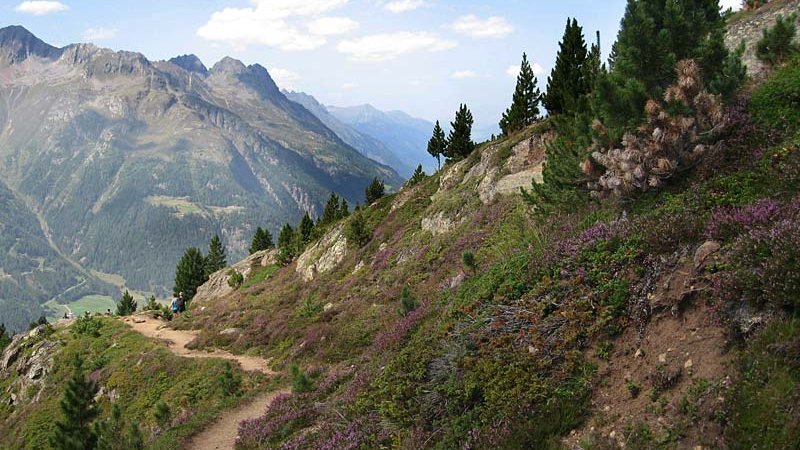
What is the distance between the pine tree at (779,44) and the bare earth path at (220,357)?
66.3 feet

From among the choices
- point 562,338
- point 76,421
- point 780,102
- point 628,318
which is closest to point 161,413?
point 76,421

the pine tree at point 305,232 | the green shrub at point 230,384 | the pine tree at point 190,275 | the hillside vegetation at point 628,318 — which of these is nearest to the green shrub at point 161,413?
the green shrub at point 230,384

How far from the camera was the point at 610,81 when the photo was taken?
13164 millimetres

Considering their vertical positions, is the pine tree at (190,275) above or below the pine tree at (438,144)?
below

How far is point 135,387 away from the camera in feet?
90.6

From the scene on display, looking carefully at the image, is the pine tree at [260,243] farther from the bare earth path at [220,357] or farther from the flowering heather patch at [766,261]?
the flowering heather patch at [766,261]

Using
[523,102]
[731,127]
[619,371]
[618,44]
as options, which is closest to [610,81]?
[618,44]

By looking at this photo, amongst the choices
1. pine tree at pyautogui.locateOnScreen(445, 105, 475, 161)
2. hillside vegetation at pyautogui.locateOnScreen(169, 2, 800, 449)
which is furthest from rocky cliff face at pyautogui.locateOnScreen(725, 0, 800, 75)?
pine tree at pyautogui.locateOnScreen(445, 105, 475, 161)

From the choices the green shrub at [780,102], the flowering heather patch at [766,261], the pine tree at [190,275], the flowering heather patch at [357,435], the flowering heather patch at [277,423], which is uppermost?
the green shrub at [780,102]

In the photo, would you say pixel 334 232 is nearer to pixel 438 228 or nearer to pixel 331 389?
pixel 438 228

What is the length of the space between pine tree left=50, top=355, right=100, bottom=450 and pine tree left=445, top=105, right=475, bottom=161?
36.3 metres

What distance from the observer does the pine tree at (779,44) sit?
14.6 metres

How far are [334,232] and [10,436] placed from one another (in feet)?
94.2

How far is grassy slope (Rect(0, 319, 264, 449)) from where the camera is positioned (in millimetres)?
20203
